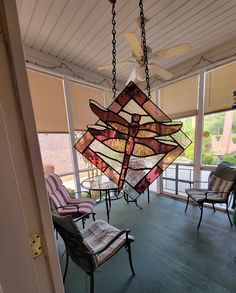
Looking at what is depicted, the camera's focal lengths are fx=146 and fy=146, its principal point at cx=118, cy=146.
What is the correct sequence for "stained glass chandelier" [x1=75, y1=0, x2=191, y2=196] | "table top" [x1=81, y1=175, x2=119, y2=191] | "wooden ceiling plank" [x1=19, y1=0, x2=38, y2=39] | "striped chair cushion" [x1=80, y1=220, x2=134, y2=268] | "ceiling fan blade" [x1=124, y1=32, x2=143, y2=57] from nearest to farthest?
"stained glass chandelier" [x1=75, y1=0, x2=191, y2=196]
"striped chair cushion" [x1=80, y1=220, x2=134, y2=268]
"ceiling fan blade" [x1=124, y1=32, x2=143, y2=57]
"wooden ceiling plank" [x1=19, y1=0, x2=38, y2=39]
"table top" [x1=81, y1=175, x2=119, y2=191]

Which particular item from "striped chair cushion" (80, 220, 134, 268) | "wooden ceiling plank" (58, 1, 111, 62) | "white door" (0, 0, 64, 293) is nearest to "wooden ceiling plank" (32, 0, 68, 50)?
"wooden ceiling plank" (58, 1, 111, 62)

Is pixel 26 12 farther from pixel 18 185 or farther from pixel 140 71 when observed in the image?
pixel 18 185

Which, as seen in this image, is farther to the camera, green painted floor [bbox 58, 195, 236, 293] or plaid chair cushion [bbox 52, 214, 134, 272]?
green painted floor [bbox 58, 195, 236, 293]

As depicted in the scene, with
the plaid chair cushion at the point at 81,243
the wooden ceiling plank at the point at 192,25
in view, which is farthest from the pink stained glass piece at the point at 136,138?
the wooden ceiling plank at the point at 192,25

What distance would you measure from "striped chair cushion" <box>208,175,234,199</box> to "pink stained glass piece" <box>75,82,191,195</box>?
189 centimetres

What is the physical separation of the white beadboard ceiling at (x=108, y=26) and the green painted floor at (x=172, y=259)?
276cm

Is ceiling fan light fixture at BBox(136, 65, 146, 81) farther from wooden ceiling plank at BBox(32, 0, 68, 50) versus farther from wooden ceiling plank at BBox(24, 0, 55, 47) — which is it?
wooden ceiling plank at BBox(24, 0, 55, 47)

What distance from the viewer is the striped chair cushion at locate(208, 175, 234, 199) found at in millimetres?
2366

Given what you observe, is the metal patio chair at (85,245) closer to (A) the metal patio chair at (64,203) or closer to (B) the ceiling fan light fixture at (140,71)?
(A) the metal patio chair at (64,203)

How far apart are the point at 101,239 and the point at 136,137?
1217 mm

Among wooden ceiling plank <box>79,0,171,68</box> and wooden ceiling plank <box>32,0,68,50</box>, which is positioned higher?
wooden ceiling plank <box>32,0,68,50</box>

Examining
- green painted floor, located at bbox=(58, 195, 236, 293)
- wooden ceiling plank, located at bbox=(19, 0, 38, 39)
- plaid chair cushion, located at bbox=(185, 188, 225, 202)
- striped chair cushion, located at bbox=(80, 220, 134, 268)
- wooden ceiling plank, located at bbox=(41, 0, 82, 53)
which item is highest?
wooden ceiling plank, located at bbox=(19, 0, 38, 39)

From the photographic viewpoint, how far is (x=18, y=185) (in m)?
0.55

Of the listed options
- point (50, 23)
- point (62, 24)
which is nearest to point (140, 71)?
point (62, 24)
